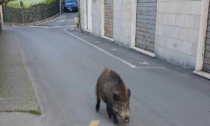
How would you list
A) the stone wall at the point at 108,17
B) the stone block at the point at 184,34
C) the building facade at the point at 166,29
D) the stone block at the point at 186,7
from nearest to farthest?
the building facade at the point at 166,29 < the stone block at the point at 186,7 < the stone block at the point at 184,34 < the stone wall at the point at 108,17

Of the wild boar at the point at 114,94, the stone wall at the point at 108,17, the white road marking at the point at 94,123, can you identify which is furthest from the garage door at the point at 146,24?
the white road marking at the point at 94,123

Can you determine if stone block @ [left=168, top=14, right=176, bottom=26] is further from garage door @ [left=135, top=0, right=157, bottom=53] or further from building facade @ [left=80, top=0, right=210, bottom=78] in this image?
garage door @ [left=135, top=0, right=157, bottom=53]

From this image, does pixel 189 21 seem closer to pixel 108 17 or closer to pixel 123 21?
pixel 123 21

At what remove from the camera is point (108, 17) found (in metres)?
17.6

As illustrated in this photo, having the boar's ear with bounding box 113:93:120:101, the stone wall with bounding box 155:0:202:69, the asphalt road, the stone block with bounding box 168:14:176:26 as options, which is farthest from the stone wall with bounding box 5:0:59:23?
the boar's ear with bounding box 113:93:120:101

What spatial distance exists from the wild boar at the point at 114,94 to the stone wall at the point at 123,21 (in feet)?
30.1

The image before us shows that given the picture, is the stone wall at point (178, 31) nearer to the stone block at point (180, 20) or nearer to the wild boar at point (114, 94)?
the stone block at point (180, 20)

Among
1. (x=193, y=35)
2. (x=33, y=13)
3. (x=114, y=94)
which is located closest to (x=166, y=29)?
(x=193, y=35)

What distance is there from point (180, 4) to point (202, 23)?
148 centimetres

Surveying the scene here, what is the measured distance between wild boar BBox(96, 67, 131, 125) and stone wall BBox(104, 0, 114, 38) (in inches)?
478

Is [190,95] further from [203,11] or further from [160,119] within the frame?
[203,11]

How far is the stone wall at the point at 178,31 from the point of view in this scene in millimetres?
8852

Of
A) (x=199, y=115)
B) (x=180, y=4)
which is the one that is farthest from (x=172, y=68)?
(x=199, y=115)

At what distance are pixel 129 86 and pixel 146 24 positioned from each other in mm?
5857
